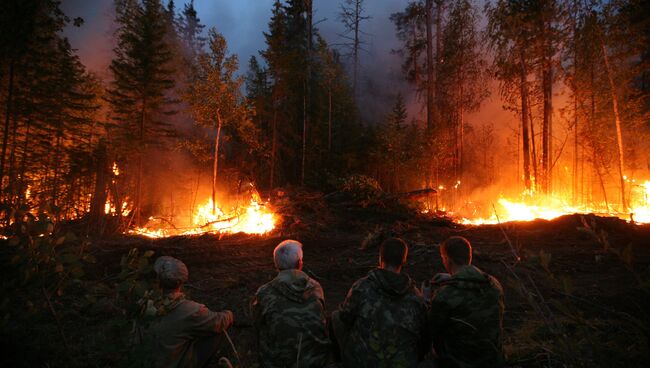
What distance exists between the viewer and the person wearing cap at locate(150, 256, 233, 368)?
320 centimetres

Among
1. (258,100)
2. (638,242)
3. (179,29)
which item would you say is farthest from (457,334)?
(179,29)

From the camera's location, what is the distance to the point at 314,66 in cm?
2511

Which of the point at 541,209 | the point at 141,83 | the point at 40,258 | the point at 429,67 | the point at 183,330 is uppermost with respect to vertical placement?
the point at 429,67

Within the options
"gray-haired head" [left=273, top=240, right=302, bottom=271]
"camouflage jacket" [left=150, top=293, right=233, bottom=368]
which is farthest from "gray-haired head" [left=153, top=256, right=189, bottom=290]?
"gray-haired head" [left=273, top=240, right=302, bottom=271]

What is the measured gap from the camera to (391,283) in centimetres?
292

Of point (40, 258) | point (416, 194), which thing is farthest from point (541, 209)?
point (40, 258)

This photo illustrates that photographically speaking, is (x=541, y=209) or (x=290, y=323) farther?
(x=541, y=209)

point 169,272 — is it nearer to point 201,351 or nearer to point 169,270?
point 169,270

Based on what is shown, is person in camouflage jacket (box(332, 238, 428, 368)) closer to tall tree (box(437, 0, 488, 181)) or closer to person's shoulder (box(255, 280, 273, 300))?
person's shoulder (box(255, 280, 273, 300))

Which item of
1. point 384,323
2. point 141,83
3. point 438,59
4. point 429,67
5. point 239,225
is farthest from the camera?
point 438,59

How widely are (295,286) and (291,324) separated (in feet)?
1.06

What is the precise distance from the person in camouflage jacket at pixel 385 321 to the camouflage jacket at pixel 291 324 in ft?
0.78

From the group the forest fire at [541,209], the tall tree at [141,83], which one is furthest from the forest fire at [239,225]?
the forest fire at [541,209]

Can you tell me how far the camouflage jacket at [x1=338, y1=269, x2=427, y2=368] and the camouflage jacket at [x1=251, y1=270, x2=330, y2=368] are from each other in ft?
0.84
